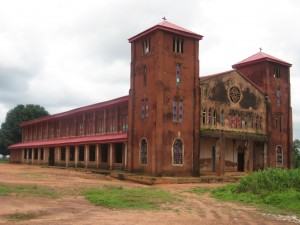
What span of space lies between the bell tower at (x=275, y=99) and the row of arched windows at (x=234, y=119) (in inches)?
58.4

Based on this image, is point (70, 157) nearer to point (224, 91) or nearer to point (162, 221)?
point (224, 91)

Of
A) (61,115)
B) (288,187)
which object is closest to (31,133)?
(61,115)

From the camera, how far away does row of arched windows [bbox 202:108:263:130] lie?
30.3 m

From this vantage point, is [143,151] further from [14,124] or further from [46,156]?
[14,124]

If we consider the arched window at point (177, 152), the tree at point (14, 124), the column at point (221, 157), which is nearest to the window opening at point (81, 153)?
the arched window at point (177, 152)

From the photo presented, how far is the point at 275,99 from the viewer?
36.0m

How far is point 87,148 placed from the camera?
1457 inches

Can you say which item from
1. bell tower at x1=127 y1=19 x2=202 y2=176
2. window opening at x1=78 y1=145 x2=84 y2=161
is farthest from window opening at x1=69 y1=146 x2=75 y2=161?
bell tower at x1=127 y1=19 x2=202 y2=176

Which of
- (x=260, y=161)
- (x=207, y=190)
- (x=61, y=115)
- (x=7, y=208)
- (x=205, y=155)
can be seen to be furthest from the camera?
(x=61, y=115)

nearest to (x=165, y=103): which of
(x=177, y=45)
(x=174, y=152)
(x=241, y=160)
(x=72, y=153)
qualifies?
(x=174, y=152)

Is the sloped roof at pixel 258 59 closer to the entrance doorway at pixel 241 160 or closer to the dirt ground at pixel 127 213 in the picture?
the entrance doorway at pixel 241 160

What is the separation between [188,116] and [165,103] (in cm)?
233

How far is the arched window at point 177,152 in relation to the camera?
27.6 m

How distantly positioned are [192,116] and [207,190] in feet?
27.9
